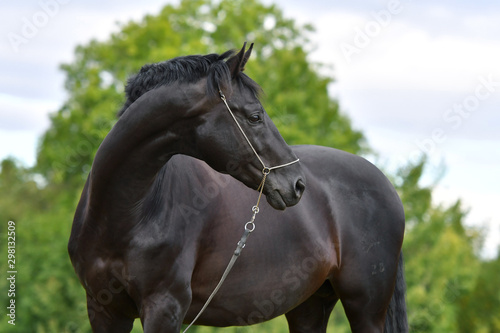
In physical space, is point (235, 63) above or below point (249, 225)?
above

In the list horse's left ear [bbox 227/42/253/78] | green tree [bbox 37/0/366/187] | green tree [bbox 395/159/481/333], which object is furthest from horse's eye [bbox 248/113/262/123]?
green tree [bbox 37/0/366/187]

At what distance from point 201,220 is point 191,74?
0.98 m

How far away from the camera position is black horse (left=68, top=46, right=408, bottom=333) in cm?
394

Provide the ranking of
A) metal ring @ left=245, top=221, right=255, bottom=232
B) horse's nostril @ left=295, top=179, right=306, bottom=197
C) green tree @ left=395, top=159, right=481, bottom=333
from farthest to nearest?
1. green tree @ left=395, top=159, right=481, bottom=333
2. metal ring @ left=245, top=221, right=255, bottom=232
3. horse's nostril @ left=295, top=179, right=306, bottom=197

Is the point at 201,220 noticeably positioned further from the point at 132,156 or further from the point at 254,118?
the point at 254,118

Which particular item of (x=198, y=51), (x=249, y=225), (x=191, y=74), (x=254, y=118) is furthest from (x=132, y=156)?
(x=198, y=51)

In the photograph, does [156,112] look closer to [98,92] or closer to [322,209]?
[322,209]

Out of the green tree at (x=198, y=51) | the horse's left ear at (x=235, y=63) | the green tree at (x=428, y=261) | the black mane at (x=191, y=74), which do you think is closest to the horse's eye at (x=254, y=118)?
the black mane at (x=191, y=74)

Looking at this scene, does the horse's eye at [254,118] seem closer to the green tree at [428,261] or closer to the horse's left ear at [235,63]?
the horse's left ear at [235,63]

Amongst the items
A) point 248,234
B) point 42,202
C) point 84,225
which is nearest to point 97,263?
point 84,225

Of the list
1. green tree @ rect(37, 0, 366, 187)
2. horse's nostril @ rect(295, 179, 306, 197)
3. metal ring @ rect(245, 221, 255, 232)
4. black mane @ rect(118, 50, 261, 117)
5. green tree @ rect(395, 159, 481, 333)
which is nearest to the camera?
black mane @ rect(118, 50, 261, 117)

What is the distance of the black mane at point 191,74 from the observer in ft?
12.8

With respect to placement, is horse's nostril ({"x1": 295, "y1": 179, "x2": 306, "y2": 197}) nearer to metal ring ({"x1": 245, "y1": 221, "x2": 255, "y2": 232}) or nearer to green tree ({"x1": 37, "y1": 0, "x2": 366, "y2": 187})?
metal ring ({"x1": 245, "y1": 221, "x2": 255, "y2": 232})

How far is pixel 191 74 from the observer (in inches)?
155
